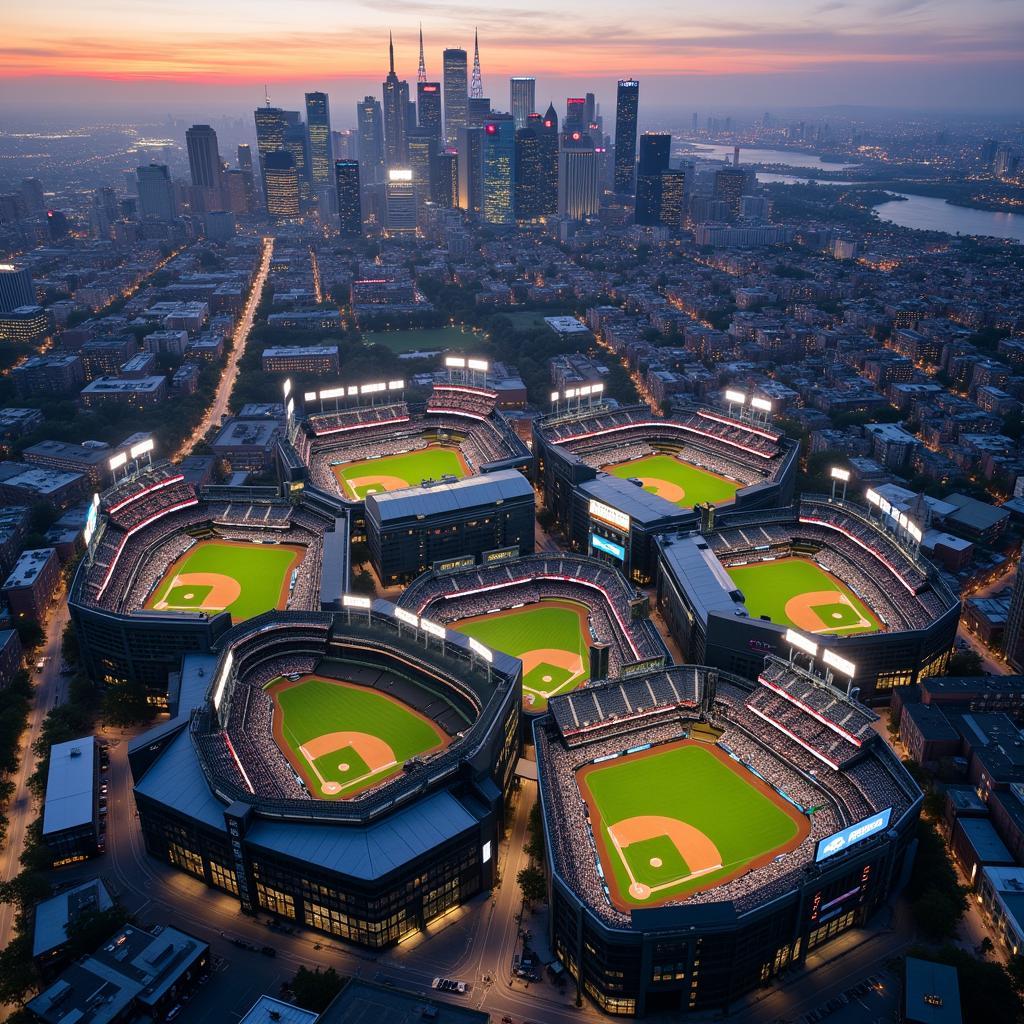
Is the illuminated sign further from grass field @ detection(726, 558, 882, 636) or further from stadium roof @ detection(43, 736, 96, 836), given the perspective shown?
stadium roof @ detection(43, 736, 96, 836)

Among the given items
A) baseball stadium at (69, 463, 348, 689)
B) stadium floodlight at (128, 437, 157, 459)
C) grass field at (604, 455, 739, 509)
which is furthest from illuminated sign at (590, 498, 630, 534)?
stadium floodlight at (128, 437, 157, 459)

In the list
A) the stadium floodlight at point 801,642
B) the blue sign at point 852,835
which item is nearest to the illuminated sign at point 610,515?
the stadium floodlight at point 801,642

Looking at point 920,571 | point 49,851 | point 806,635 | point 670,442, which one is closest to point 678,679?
point 806,635

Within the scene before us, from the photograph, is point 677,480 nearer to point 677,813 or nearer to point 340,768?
point 677,813

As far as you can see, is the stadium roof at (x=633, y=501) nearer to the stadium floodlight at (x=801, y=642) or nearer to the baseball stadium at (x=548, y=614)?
the baseball stadium at (x=548, y=614)

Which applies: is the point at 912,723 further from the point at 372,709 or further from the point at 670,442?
the point at 670,442

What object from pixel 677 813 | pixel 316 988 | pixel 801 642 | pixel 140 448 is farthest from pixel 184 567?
pixel 801 642
